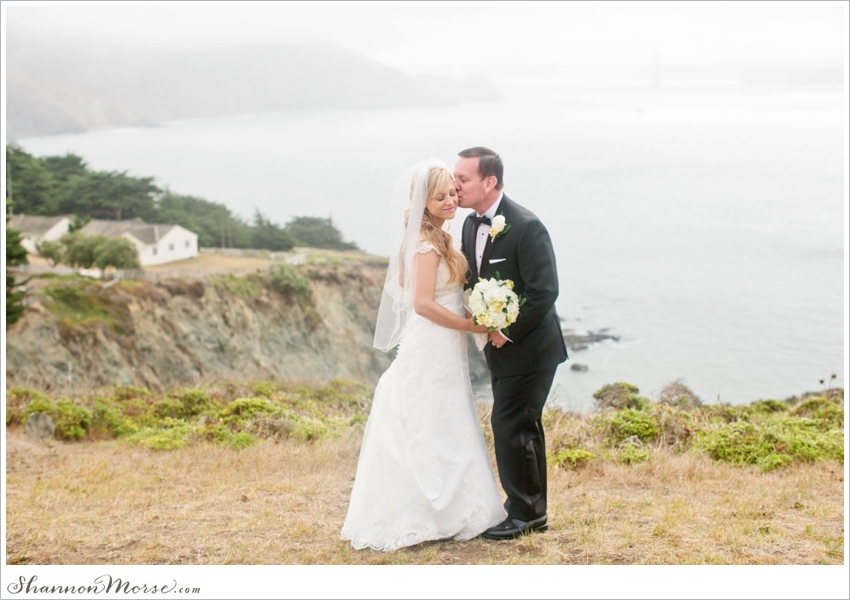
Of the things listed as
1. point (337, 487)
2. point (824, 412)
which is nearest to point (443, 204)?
point (337, 487)

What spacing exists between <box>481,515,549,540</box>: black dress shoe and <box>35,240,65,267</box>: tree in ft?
148

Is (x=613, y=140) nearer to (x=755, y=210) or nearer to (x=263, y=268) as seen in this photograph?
(x=755, y=210)

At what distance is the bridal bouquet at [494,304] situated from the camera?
162 inches

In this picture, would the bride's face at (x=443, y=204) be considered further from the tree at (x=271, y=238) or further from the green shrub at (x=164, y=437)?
the tree at (x=271, y=238)

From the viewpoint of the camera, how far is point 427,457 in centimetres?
447

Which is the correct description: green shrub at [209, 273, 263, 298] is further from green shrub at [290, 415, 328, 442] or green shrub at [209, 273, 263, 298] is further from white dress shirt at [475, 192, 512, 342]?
white dress shirt at [475, 192, 512, 342]

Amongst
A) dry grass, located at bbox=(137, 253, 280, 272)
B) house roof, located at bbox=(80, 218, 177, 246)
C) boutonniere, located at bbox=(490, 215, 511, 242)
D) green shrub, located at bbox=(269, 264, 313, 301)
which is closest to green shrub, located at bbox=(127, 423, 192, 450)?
boutonniere, located at bbox=(490, 215, 511, 242)

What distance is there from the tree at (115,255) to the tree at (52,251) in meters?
4.66

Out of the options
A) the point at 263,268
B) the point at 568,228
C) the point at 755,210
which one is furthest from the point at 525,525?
the point at 755,210

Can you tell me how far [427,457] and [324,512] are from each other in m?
1.41

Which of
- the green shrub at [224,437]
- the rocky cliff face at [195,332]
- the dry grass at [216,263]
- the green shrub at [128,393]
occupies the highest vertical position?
the green shrub at [224,437]

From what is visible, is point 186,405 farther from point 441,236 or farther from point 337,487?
point 441,236

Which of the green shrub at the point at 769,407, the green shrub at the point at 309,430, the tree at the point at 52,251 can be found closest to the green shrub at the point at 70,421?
the green shrub at the point at 309,430

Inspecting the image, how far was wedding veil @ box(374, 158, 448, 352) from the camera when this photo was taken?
4352 mm
